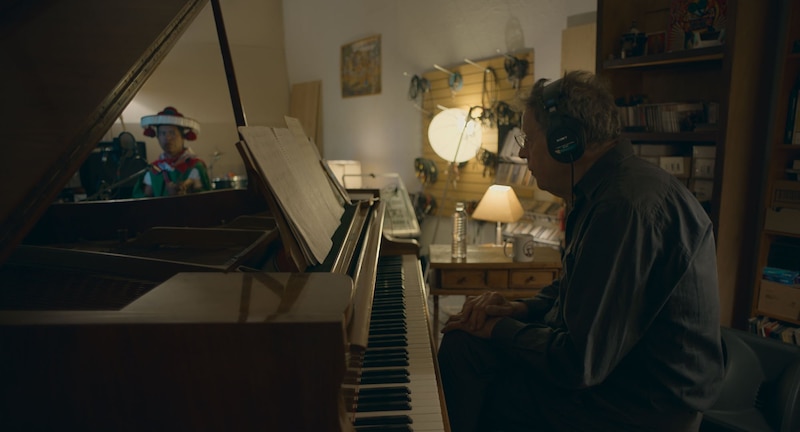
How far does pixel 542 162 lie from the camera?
1.62 m

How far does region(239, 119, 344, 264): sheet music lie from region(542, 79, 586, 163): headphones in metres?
0.79

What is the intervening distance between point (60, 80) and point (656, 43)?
3244mm

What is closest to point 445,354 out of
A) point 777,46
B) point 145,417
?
point 145,417

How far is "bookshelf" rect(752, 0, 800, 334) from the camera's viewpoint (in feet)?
7.98

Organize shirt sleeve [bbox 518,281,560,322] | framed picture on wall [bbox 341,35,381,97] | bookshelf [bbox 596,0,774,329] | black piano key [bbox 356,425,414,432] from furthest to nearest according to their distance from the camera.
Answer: framed picture on wall [bbox 341,35,381,97], bookshelf [bbox 596,0,774,329], shirt sleeve [bbox 518,281,560,322], black piano key [bbox 356,425,414,432]

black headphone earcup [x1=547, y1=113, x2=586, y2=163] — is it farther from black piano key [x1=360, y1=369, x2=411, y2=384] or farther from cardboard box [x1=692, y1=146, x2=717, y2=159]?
cardboard box [x1=692, y1=146, x2=717, y2=159]

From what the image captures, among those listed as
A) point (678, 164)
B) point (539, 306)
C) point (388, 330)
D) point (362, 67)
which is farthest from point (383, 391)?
point (362, 67)

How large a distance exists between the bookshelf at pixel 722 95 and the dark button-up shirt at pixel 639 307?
1.51m

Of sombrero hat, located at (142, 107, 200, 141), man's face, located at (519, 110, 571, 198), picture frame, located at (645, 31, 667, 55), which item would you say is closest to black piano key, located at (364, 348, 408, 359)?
man's face, located at (519, 110, 571, 198)

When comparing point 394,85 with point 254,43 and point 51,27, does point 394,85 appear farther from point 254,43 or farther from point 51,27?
point 51,27

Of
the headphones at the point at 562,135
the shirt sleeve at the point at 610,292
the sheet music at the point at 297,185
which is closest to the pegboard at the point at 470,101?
the headphones at the point at 562,135

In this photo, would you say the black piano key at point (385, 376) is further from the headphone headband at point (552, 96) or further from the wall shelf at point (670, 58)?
the wall shelf at point (670, 58)

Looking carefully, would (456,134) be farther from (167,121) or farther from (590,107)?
(590,107)

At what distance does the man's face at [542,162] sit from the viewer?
1594mm
